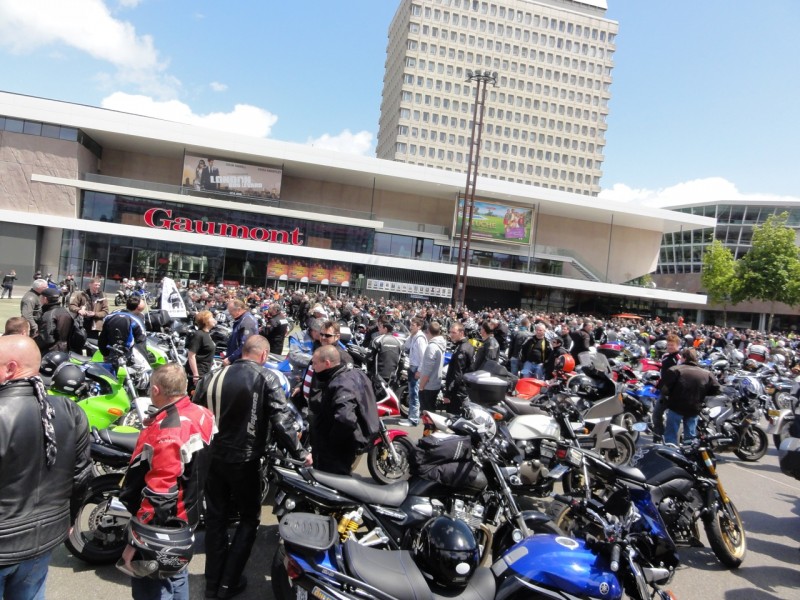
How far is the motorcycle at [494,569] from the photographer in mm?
2586

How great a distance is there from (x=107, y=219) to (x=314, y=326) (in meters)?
34.5

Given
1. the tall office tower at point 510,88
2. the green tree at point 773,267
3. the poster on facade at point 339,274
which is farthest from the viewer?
the tall office tower at point 510,88

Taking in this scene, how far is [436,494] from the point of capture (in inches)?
156

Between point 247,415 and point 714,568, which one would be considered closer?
point 247,415

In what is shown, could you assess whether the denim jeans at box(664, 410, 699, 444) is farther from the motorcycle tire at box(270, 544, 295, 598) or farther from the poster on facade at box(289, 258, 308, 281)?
the poster on facade at box(289, 258, 308, 281)

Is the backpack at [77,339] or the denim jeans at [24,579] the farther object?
the backpack at [77,339]

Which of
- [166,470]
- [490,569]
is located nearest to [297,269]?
[166,470]

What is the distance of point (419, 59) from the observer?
84062 millimetres

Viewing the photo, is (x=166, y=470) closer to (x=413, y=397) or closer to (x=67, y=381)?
(x=67, y=381)

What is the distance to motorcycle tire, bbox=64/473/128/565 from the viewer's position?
12.3 feet

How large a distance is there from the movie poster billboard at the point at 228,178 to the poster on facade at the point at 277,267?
5198 mm

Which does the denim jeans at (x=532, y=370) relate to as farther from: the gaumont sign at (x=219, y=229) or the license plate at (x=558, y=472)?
the gaumont sign at (x=219, y=229)

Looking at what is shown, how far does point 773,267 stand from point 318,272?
40564mm

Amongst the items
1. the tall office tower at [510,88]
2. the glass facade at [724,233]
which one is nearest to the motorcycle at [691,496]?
the glass facade at [724,233]
